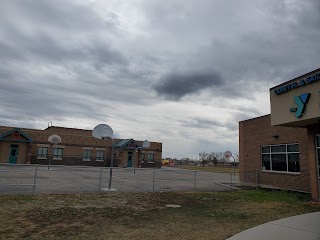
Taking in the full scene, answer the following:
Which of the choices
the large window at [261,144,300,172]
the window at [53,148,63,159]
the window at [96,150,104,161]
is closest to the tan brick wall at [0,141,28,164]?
the window at [53,148,63,159]

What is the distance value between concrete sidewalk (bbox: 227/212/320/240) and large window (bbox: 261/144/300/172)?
953 cm

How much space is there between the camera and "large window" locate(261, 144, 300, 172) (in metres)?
17.6

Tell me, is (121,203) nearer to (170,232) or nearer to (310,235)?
(170,232)

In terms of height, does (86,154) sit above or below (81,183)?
above

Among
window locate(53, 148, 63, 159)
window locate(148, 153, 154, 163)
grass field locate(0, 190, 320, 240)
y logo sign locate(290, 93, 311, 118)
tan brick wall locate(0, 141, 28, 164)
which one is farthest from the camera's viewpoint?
window locate(148, 153, 154, 163)

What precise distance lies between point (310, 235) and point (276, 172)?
41.7 ft

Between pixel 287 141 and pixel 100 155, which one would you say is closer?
pixel 287 141

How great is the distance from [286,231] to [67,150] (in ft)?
148

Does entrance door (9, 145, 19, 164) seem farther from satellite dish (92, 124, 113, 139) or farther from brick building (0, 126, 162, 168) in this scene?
satellite dish (92, 124, 113, 139)

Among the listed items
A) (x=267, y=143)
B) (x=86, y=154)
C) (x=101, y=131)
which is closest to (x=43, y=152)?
(x=86, y=154)

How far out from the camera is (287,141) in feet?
59.5

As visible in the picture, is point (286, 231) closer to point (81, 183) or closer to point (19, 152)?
point (81, 183)

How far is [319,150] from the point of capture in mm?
14234

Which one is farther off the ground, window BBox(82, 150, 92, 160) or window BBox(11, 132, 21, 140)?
window BBox(11, 132, 21, 140)
